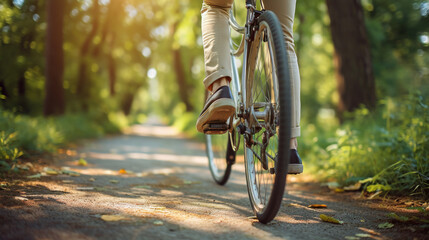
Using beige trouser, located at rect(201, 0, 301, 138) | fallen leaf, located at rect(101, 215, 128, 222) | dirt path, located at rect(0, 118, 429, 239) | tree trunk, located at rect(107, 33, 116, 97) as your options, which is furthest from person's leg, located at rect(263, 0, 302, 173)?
tree trunk, located at rect(107, 33, 116, 97)

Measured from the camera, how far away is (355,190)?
3.45 metres

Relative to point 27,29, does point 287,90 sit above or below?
below

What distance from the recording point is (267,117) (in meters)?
2.22

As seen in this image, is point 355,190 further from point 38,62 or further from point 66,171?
point 38,62

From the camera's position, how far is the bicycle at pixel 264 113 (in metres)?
1.89

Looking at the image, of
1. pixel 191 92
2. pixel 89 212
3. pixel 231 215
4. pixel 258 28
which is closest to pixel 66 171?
pixel 89 212

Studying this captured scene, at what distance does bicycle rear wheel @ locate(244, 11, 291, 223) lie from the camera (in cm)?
188

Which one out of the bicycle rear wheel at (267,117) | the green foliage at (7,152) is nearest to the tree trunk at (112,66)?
the green foliage at (7,152)

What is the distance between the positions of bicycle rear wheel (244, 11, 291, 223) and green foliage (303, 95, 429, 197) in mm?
1232

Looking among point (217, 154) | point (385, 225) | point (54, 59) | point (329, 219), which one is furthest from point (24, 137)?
point (54, 59)

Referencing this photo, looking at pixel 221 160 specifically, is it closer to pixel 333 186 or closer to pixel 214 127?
pixel 333 186

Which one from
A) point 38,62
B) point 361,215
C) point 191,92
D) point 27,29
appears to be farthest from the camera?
point 191,92

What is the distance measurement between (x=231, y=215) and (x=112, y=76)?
18.9 m

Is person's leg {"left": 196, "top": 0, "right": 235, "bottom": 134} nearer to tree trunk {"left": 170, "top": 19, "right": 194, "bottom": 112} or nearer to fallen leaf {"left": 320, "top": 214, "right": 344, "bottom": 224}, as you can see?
fallen leaf {"left": 320, "top": 214, "right": 344, "bottom": 224}
